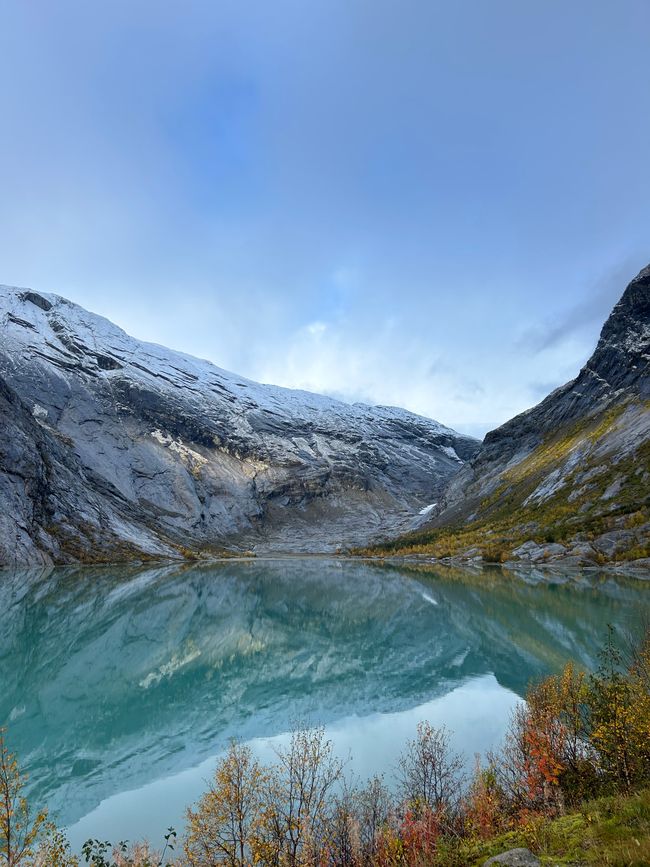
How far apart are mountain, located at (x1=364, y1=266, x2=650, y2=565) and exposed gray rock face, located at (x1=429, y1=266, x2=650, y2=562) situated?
1.06 feet

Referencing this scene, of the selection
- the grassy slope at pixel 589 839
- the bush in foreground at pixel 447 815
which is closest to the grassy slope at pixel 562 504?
the bush in foreground at pixel 447 815

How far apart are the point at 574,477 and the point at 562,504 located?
→ 11597mm

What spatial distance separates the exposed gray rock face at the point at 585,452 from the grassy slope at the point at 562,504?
36 cm

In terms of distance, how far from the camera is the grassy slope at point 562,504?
97.6 metres

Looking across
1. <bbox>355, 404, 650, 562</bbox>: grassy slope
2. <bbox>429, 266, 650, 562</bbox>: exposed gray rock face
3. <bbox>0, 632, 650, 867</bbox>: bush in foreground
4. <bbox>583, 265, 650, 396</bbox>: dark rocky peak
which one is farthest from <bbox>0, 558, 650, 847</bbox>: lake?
<bbox>583, 265, 650, 396</bbox>: dark rocky peak

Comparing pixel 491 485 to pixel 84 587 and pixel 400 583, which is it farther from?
pixel 84 587

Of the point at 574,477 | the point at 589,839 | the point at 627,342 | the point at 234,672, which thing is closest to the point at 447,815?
the point at 589,839

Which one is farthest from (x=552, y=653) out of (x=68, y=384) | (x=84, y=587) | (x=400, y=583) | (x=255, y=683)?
(x=68, y=384)

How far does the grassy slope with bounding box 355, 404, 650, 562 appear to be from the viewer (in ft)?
320

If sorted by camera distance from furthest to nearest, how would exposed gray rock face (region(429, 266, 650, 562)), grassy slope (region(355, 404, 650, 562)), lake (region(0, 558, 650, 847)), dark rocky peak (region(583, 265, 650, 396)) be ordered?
dark rocky peak (region(583, 265, 650, 396)) < exposed gray rock face (region(429, 266, 650, 562)) < grassy slope (region(355, 404, 650, 562)) < lake (region(0, 558, 650, 847))

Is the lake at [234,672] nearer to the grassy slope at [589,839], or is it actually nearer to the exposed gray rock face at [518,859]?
the grassy slope at [589,839]

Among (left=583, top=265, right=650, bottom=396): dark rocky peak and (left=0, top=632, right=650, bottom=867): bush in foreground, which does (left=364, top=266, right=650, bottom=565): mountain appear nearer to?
(left=583, top=265, right=650, bottom=396): dark rocky peak

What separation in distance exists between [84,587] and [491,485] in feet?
449

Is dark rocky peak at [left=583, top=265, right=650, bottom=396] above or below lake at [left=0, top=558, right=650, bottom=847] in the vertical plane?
above
